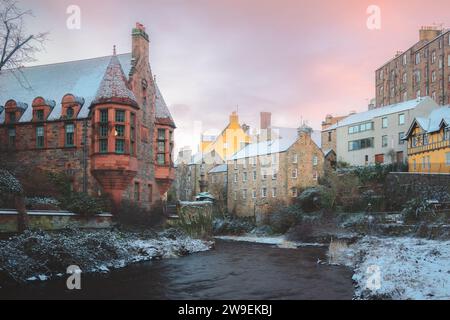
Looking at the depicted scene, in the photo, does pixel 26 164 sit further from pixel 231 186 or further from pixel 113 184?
pixel 231 186

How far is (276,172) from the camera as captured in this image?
178 feet

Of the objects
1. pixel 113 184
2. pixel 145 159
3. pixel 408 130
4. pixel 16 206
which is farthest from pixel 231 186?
pixel 16 206

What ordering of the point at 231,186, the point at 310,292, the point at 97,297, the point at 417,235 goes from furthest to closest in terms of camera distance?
the point at 231,186, the point at 417,235, the point at 310,292, the point at 97,297

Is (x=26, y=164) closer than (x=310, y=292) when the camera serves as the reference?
No

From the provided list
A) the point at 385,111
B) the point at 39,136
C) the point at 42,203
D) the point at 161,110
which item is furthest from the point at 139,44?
the point at 385,111

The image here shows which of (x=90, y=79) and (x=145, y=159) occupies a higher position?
(x=90, y=79)

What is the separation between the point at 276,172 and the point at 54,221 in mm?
34703

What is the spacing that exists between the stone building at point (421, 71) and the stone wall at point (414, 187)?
1711 cm

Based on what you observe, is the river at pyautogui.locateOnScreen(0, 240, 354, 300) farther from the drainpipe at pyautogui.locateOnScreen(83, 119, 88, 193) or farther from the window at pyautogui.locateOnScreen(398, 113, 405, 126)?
the window at pyautogui.locateOnScreen(398, 113, 405, 126)

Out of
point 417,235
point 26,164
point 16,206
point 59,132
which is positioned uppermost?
point 59,132

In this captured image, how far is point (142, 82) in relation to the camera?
3247cm

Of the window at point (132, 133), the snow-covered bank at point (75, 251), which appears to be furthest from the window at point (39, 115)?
the snow-covered bank at point (75, 251)
